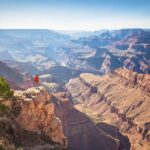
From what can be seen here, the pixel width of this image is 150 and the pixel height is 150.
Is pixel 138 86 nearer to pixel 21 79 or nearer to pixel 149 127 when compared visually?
pixel 149 127

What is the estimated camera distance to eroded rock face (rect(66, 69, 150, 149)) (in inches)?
5645

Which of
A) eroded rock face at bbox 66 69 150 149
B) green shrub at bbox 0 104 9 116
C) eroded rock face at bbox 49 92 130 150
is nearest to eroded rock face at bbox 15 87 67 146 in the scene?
green shrub at bbox 0 104 9 116

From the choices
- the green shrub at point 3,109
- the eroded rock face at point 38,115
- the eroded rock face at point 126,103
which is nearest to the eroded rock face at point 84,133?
Result: the eroded rock face at point 126,103

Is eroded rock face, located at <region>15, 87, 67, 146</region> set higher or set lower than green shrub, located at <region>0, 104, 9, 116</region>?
lower

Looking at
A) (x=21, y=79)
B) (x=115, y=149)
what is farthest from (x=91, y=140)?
(x=21, y=79)

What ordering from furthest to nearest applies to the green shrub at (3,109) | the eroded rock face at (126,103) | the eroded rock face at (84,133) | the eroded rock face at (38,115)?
the eroded rock face at (126,103)
the eroded rock face at (84,133)
the eroded rock face at (38,115)
the green shrub at (3,109)

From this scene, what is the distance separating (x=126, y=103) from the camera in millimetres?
164750

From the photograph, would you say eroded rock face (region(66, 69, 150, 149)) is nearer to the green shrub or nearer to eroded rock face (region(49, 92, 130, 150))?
eroded rock face (region(49, 92, 130, 150))

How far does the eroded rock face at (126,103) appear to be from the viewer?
470ft

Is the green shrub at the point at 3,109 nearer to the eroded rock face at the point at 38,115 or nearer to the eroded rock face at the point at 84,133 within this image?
the eroded rock face at the point at 38,115

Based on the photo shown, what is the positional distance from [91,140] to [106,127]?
648 inches

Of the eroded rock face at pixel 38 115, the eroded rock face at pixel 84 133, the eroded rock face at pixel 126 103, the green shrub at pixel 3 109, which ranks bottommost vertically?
the eroded rock face at pixel 126 103

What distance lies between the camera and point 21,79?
18662 cm

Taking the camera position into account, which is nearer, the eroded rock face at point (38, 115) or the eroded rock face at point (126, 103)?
the eroded rock face at point (38, 115)
